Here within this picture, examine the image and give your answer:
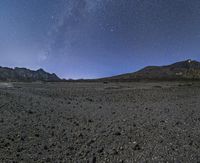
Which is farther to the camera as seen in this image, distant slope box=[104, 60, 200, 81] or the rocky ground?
distant slope box=[104, 60, 200, 81]

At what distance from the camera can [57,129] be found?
610 cm

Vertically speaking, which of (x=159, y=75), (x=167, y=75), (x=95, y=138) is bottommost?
(x=95, y=138)

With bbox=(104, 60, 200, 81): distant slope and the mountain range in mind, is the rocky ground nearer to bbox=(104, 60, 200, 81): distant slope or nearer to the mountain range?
the mountain range

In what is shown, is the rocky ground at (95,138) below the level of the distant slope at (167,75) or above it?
below

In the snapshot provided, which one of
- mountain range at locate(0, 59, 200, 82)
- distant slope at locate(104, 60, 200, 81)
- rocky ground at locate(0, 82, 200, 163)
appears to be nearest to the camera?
rocky ground at locate(0, 82, 200, 163)

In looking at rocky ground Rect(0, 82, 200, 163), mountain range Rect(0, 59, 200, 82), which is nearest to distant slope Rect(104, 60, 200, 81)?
mountain range Rect(0, 59, 200, 82)

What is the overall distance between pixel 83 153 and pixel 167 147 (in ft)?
6.97

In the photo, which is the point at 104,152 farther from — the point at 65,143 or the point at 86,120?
the point at 86,120

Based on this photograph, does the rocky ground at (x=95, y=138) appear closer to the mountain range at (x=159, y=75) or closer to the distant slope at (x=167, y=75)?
the mountain range at (x=159, y=75)

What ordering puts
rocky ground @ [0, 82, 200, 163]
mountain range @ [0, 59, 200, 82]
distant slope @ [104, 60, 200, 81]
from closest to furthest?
rocky ground @ [0, 82, 200, 163]
distant slope @ [104, 60, 200, 81]
mountain range @ [0, 59, 200, 82]

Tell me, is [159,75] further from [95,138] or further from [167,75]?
[95,138]

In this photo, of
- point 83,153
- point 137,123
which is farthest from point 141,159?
point 137,123

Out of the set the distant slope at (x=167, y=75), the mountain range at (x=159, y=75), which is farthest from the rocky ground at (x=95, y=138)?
the distant slope at (x=167, y=75)

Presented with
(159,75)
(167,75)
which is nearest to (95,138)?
(167,75)
